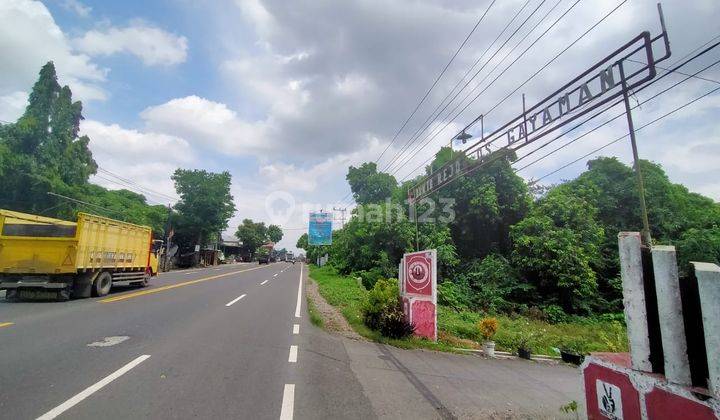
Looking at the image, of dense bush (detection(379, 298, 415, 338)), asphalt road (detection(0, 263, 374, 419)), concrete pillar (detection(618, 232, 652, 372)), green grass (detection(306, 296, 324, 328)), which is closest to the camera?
concrete pillar (detection(618, 232, 652, 372))

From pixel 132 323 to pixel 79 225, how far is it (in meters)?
6.04

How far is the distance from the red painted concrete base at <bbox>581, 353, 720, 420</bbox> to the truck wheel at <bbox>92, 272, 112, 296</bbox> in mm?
15856

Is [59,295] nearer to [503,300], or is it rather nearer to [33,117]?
[503,300]

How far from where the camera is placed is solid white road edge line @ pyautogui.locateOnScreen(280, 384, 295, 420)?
181 inches

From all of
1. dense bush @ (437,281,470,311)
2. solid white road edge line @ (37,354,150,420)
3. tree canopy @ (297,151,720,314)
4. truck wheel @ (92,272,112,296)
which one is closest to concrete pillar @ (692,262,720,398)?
solid white road edge line @ (37,354,150,420)

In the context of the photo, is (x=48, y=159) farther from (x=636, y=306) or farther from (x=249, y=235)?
(x=249, y=235)

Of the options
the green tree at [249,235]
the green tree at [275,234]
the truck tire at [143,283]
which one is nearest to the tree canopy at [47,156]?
the truck tire at [143,283]

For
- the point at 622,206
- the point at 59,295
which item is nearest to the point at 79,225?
the point at 59,295

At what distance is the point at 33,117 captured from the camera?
1142 inches

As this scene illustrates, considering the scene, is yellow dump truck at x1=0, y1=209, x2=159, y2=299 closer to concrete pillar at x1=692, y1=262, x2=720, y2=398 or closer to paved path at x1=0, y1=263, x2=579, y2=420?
paved path at x1=0, y1=263, x2=579, y2=420

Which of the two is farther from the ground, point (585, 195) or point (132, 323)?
point (585, 195)

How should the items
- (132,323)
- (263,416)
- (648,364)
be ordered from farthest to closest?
1. (132,323)
2. (263,416)
3. (648,364)

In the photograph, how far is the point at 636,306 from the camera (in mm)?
3426

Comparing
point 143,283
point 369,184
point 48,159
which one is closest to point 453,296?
point 143,283
